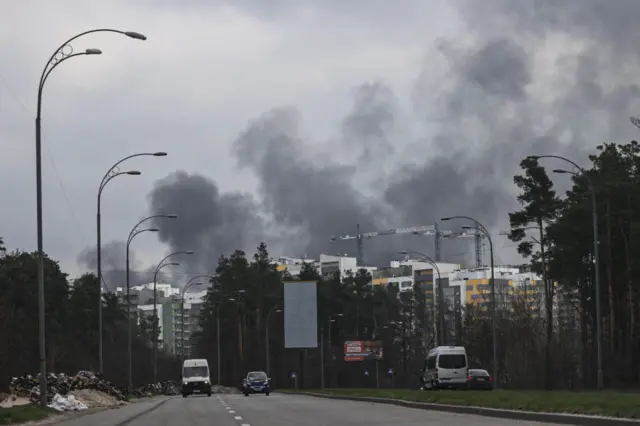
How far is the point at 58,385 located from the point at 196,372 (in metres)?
33.3

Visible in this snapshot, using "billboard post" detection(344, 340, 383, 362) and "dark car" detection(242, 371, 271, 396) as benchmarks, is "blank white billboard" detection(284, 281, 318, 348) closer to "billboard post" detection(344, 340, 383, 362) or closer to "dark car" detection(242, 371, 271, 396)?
"dark car" detection(242, 371, 271, 396)

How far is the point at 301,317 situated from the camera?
102m

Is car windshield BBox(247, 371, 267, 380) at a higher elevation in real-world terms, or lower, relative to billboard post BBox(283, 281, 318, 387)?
lower

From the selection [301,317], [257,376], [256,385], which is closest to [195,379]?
[256,385]

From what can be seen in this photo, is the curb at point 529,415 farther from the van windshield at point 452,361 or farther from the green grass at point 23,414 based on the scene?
the van windshield at point 452,361

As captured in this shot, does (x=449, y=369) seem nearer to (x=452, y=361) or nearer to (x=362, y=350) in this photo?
(x=452, y=361)

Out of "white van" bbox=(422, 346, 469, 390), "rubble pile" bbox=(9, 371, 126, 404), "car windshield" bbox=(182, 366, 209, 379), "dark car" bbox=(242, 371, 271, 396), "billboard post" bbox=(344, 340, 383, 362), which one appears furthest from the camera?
"billboard post" bbox=(344, 340, 383, 362)

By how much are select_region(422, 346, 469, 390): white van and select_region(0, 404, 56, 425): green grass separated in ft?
92.5

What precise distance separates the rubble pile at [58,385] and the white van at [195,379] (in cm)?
1988

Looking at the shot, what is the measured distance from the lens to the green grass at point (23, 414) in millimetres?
31867

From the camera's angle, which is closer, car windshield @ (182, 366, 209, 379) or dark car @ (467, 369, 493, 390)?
dark car @ (467, 369, 493, 390)

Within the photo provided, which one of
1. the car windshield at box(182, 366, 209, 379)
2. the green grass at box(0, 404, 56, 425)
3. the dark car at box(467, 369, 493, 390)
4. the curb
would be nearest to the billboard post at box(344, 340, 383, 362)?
the car windshield at box(182, 366, 209, 379)

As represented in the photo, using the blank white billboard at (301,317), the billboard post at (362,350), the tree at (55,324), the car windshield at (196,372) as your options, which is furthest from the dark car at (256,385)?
the billboard post at (362,350)

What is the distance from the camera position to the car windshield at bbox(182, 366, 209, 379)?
8350 cm
